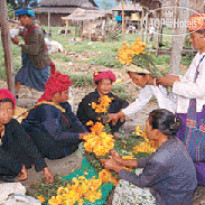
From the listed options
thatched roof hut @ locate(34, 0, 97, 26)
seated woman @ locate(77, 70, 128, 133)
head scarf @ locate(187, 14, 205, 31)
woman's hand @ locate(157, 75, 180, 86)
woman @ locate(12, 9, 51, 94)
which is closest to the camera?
head scarf @ locate(187, 14, 205, 31)

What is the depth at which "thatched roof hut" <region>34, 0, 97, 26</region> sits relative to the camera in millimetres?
29359

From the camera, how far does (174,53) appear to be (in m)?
5.64

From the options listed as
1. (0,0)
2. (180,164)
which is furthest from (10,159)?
(0,0)

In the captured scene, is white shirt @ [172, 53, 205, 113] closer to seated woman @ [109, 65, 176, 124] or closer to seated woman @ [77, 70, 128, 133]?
seated woman @ [109, 65, 176, 124]

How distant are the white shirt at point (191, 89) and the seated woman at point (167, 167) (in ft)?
1.73

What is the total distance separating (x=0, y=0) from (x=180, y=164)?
367cm

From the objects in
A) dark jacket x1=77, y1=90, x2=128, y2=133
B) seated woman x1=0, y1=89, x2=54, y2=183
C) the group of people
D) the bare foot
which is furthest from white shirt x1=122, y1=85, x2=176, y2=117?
the bare foot

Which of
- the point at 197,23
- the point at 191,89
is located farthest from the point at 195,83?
the point at 197,23

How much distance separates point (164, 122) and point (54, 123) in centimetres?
151

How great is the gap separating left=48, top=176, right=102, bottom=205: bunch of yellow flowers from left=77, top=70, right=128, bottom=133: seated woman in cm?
127

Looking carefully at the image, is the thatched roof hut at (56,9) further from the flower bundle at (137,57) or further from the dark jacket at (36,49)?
the flower bundle at (137,57)

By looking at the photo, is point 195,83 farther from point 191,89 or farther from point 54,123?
point 54,123

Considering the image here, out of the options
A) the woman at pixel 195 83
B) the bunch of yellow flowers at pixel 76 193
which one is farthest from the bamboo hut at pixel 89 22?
the bunch of yellow flowers at pixel 76 193

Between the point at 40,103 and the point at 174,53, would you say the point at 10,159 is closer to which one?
the point at 40,103
